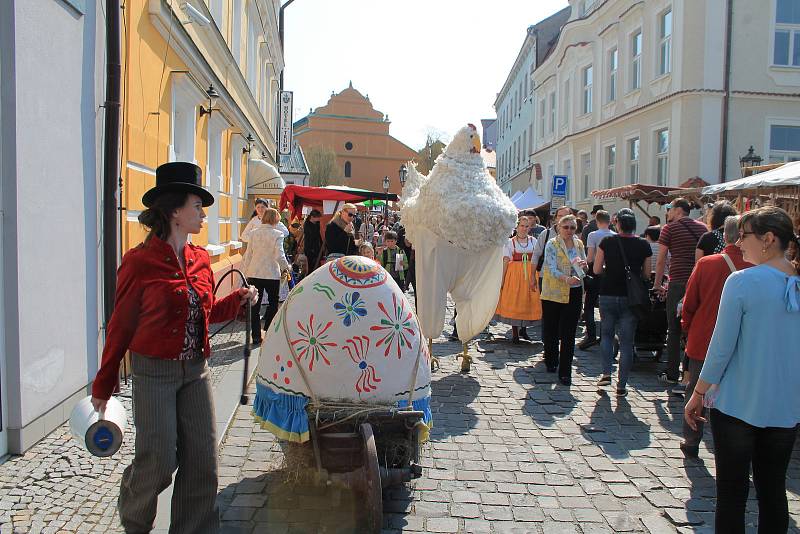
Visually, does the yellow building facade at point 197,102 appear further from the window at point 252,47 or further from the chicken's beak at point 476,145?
the chicken's beak at point 476,145

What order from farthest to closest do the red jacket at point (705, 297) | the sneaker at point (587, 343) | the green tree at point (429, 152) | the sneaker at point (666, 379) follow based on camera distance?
the green tree at point (429, 152) < the sneaker at point (587, 343) < the sneaker at point (666, 379) < the red jacket at point (705, 297)

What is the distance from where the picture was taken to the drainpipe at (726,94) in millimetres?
16016

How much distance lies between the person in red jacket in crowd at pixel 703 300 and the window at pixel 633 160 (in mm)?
15713

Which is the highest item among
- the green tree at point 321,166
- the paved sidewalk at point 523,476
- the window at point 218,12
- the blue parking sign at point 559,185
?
the green tree at point 321,166

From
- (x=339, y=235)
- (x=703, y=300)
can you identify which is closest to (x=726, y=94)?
(x=339, y=235)

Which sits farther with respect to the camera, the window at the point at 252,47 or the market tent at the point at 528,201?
the market tent at the point at 528,201

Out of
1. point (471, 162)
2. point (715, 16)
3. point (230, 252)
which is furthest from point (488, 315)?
point (715, 16)

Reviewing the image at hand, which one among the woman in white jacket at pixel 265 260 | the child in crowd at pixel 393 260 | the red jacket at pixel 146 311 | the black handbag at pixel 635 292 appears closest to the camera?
the red jacket at pixel 146 311

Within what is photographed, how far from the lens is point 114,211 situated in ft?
17.9

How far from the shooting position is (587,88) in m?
24.2

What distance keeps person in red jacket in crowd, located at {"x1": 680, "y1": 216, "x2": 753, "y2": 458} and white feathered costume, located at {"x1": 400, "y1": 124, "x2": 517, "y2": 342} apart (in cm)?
243

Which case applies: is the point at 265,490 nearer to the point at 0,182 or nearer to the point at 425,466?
the point at 425,466

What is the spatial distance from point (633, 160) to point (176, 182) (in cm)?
1902

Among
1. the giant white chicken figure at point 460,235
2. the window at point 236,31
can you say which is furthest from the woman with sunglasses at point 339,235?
the window at point 236,31
